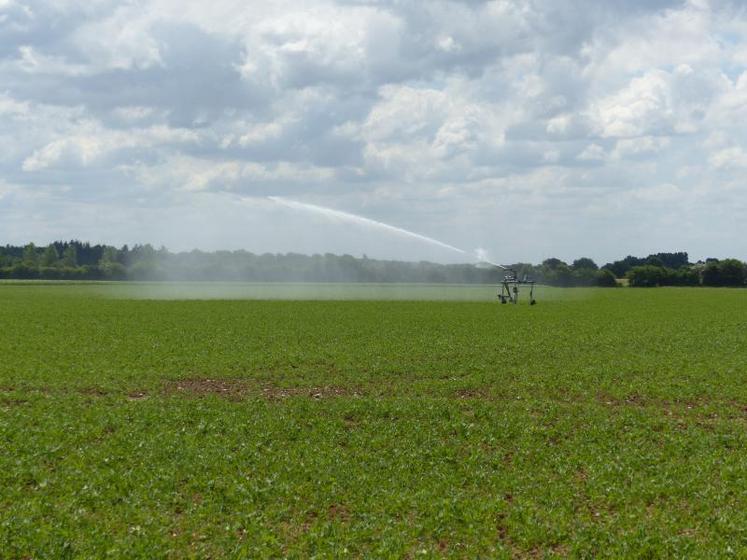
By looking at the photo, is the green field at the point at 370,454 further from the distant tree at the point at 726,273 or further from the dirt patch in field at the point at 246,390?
the distant tree at the point at 726,273

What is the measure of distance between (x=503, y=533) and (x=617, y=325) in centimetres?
4150

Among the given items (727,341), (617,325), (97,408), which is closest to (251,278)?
(617,325)

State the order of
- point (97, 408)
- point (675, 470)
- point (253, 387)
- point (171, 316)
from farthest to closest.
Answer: point (171, 316)
point (253, 387)
point (97, 408)
point (675, 470)

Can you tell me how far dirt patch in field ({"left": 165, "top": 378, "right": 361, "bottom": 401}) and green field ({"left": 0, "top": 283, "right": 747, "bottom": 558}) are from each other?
134 millimetres

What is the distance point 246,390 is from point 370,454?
9678 millimetres

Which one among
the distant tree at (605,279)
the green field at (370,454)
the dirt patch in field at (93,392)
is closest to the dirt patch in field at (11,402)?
the green field at (370,454)

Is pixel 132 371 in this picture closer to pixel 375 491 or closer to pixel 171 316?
pixel 375 491

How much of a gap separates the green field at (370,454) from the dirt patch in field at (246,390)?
0.13 meters

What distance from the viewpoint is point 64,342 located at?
125 ft

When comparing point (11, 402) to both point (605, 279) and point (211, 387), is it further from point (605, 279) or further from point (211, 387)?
point (605, 279)

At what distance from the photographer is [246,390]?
2480 centimetres

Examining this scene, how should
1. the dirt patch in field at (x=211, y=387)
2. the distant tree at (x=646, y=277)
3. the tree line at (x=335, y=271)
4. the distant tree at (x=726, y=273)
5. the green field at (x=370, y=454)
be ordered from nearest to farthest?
the green field at (x=370, y=454) → the dirt patch in field at (x=211, y=387) → the tree line at (x=335, y=271) → the distant tree at (x=726, y=273) → the distant tree at (x=646, y=277)

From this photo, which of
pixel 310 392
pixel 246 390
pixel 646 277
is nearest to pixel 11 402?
pixel 246 390

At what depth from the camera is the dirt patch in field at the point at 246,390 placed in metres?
23.7
